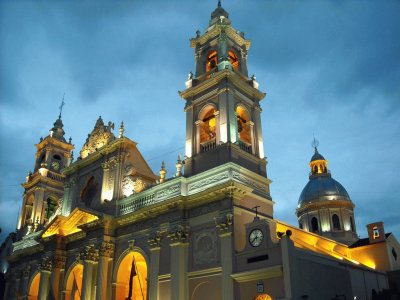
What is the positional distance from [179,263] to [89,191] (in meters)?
13.5

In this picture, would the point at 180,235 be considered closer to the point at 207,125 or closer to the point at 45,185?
the point at 207,125

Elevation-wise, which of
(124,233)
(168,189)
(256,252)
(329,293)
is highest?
(168,189)

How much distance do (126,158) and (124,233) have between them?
18.9ft

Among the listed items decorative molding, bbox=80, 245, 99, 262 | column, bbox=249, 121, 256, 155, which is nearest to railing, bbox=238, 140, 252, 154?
column, bbox=249, 121, 256, 155

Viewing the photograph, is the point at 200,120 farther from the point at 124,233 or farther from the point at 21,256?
the point at 21,256

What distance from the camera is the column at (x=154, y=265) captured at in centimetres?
2539

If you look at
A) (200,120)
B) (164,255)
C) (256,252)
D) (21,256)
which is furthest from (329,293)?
(21,256)

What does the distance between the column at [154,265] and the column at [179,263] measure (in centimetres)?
143

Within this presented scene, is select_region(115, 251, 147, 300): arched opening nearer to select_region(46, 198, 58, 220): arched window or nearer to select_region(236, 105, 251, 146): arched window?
select_region(236, 105, 251, 146): arched window

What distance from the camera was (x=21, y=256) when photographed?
38.7 metres

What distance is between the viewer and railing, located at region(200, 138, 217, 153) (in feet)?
90.1

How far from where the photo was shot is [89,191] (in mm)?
35000

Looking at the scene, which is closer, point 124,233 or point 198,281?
point 198,281

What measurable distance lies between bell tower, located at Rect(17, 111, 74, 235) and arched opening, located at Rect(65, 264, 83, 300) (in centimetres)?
904
